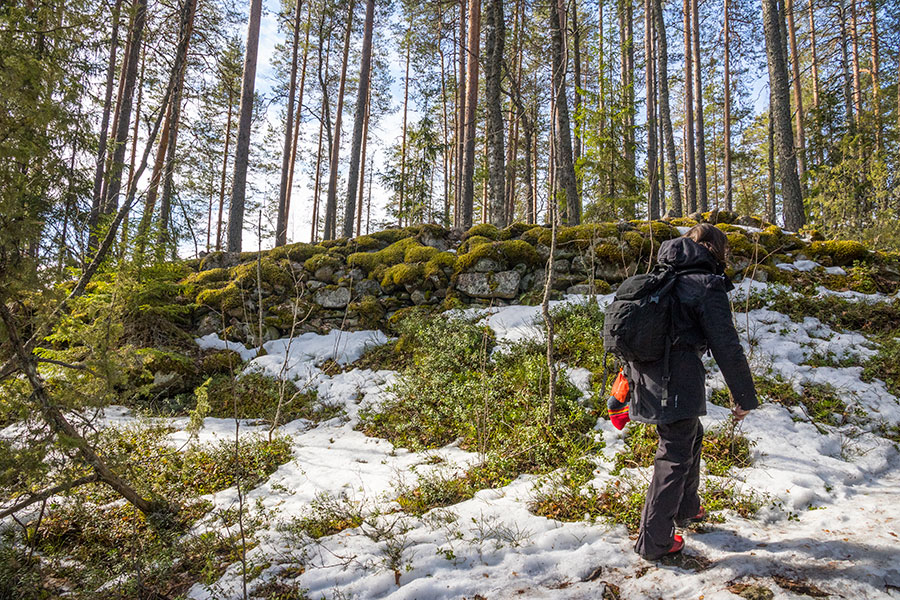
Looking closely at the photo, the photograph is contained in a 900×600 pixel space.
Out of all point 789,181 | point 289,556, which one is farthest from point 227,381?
point 789,181

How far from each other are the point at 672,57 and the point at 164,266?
17.7 metres

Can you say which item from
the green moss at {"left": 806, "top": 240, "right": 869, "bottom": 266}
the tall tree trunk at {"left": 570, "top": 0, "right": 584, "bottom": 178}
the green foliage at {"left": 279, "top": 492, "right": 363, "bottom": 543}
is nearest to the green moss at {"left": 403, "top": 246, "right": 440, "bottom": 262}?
the tall tree trunk at {"left": 570, "top": 0, "right": 584, "bottom": 178}

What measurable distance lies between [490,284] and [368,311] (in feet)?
7.35

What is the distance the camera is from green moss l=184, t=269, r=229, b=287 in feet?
25.3

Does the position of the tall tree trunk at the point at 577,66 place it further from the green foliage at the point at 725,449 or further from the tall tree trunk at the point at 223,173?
the tall tree trunk at the point at 223,173

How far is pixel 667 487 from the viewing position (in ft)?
7.33

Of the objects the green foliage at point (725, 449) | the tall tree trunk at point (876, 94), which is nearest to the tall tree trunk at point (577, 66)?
the green foliage at point (725, 449)

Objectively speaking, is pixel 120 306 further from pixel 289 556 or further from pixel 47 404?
pixel 289 556

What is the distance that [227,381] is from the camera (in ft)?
19.4

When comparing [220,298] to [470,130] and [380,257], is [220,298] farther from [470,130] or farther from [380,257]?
[470,130]

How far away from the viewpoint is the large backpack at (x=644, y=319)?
7.29 ft

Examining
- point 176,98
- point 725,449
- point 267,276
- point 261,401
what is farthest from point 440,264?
point 725,449

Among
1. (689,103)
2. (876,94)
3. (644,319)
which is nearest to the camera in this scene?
(644,319)

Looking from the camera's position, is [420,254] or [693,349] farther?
[420,254]
